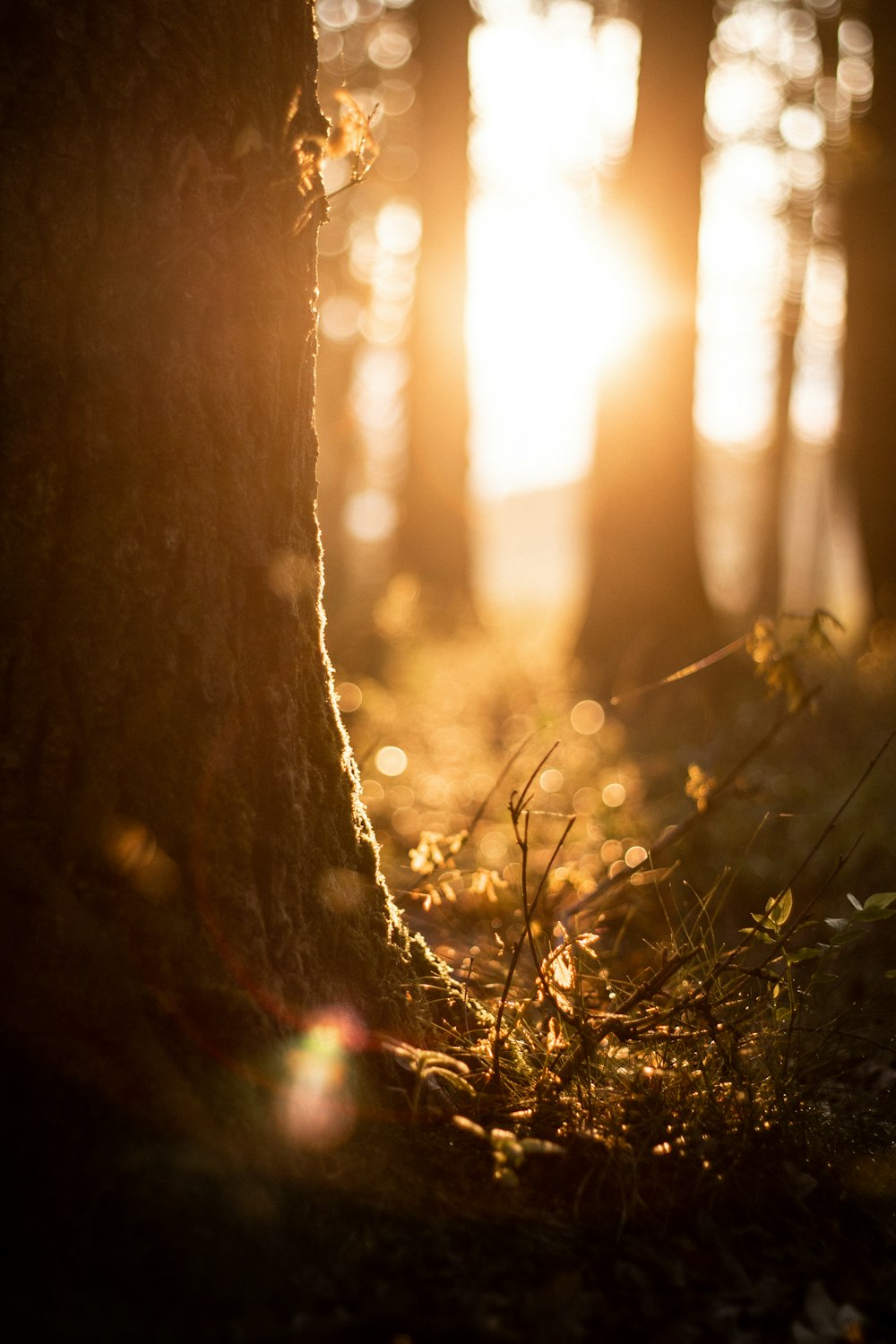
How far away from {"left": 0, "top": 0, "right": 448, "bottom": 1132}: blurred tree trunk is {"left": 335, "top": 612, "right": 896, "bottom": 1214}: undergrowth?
52cm

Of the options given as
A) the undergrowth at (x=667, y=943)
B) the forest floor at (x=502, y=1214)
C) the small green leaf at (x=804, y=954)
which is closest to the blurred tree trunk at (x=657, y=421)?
the undergrowth at (x=667, y=943)

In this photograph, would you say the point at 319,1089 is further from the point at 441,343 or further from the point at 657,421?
the point at 441,343

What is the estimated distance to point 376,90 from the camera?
12.1m

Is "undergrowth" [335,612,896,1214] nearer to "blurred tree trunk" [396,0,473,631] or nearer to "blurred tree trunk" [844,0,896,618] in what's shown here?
"blurred tree trunk" [844,0,896,618]

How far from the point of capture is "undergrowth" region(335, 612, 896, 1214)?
2025mm

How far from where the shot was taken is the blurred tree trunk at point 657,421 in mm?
7918

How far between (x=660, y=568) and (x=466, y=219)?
223 inches

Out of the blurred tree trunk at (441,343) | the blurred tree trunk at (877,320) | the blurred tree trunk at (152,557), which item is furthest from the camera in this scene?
the blurred tree trunk at (441,343)

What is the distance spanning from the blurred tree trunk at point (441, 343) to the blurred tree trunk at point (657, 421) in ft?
10.9

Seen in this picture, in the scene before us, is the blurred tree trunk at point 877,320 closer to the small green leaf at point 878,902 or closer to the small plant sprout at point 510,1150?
the small green leaf at point 878,902

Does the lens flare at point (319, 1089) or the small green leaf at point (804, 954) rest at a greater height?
the small green leaf at point (804, 954)

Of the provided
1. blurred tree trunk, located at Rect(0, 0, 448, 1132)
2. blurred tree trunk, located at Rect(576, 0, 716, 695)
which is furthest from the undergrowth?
blurred tree trunk, located at Rect(576, 0, 716, 695)

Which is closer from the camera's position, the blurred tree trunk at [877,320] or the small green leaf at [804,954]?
the small green leaf at [804,954]

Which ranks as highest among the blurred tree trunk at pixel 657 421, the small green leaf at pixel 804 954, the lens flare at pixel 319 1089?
the blurred tree trunk at pixel 657 421
